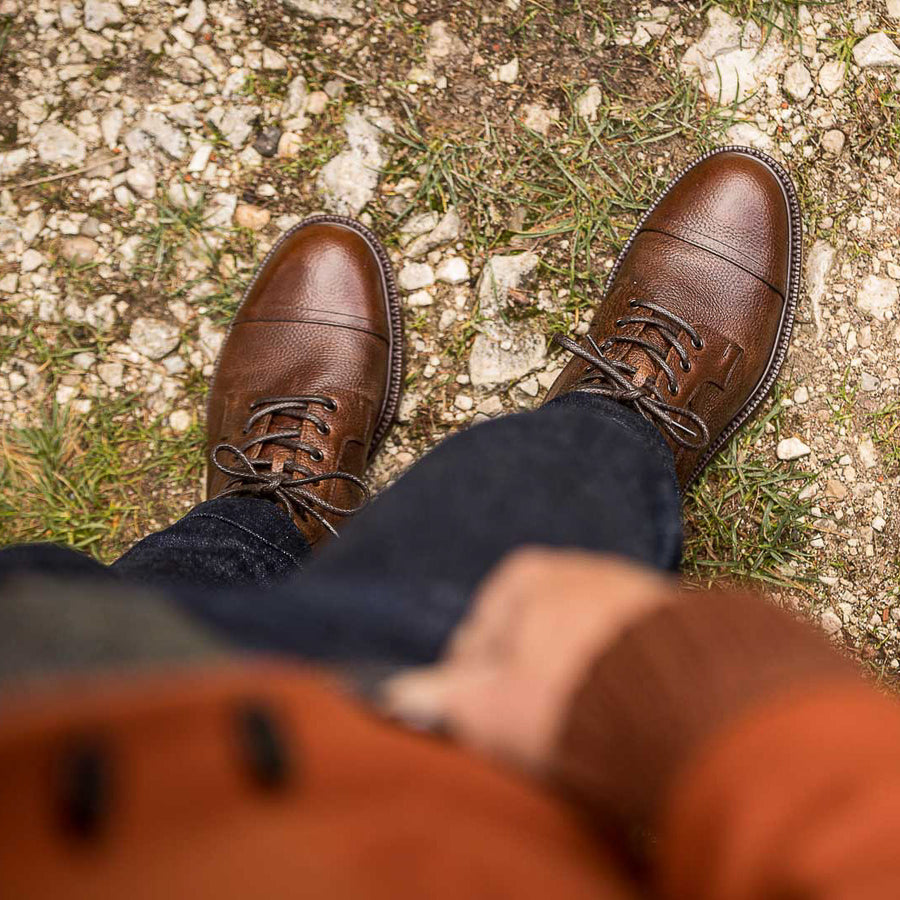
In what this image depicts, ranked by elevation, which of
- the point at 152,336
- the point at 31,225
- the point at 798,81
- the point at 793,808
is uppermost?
the point at 798,81

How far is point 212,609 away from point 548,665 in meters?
0.35

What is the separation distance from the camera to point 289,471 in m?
1.56

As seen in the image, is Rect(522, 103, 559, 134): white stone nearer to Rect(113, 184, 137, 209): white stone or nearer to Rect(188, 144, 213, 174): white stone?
Rect(188, 144, 213, 174): white stone

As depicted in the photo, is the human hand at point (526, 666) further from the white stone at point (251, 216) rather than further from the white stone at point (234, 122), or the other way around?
the white stone at point (234, 122)

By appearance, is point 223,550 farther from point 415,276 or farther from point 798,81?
point 798,81

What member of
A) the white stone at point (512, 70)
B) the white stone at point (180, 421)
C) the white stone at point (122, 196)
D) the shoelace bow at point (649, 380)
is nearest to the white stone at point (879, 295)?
the shoelace bow at point (649, 380)

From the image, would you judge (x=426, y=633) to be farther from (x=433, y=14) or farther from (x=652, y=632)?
(x=433, y=14)

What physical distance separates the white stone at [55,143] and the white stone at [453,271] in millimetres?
798

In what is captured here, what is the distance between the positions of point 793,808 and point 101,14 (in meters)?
1.84

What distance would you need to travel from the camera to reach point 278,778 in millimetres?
555

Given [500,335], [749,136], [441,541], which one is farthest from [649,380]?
[441,541]

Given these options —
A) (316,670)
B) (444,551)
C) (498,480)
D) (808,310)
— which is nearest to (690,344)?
(808,310)

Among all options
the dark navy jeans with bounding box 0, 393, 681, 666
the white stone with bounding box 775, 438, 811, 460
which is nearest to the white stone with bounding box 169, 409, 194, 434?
the dark navy jeans with bounding box 0, 393, 681, 666

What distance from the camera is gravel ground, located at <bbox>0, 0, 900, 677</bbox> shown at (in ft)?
5.13
